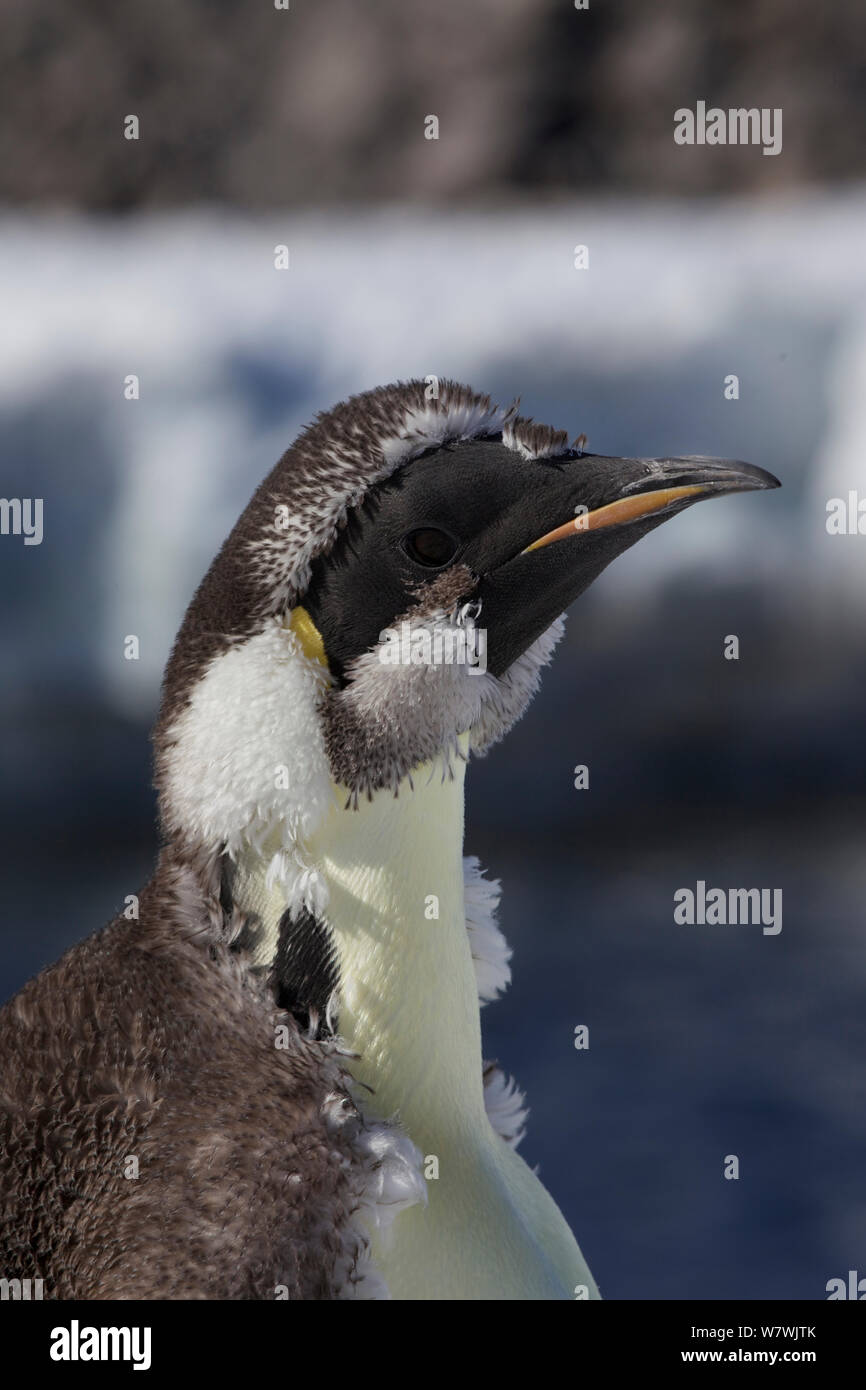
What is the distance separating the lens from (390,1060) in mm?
660

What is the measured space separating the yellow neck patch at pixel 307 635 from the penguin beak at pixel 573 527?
9 centimetres

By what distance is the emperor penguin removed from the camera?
591mm

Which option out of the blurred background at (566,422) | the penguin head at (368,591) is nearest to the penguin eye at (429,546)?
the penguin head at (368,591)

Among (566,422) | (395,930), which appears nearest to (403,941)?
(395,930)

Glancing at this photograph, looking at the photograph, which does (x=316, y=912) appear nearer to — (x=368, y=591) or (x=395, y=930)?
(x=395, y=930)

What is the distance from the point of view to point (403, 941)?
667 millimetres

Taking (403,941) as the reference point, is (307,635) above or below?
above

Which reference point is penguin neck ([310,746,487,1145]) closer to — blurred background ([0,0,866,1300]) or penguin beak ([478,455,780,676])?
penguin beak ([478,455,780,676])

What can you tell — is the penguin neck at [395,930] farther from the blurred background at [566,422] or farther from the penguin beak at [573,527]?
the blurred background at [566,422]

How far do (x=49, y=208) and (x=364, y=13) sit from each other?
53 cm

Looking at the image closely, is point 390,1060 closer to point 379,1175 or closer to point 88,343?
point 379,1175

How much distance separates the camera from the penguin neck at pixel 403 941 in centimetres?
65

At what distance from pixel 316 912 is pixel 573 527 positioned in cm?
23
